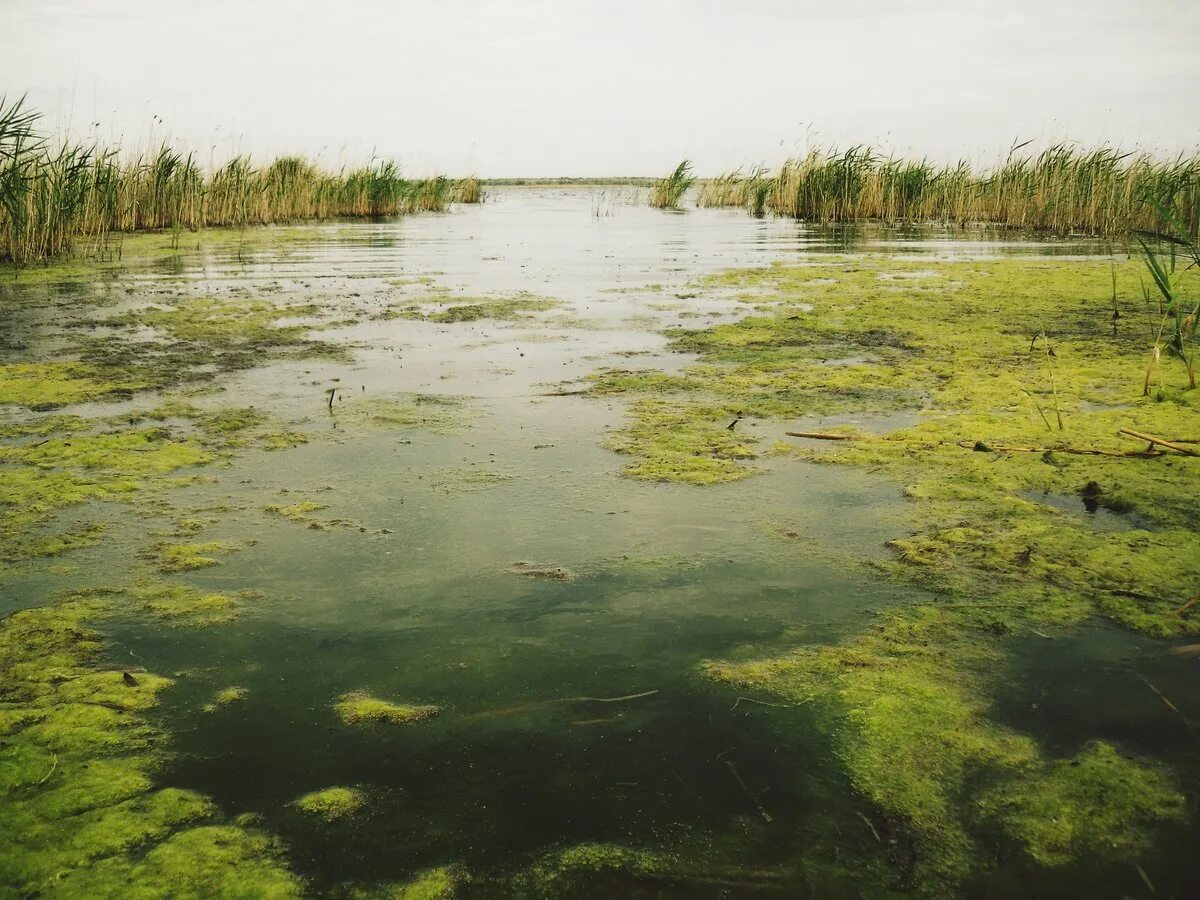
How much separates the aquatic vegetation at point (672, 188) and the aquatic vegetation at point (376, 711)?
68.7ft

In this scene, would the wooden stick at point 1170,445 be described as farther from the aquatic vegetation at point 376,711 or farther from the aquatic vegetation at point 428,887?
the aquatic vegetation at point 428,887

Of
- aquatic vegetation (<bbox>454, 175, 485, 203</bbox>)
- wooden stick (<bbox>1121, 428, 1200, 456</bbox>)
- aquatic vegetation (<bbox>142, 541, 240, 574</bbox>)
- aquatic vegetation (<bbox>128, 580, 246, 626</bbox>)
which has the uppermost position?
aquatic vegetation (<bbox>454, 175, 485, 203</bbox>)

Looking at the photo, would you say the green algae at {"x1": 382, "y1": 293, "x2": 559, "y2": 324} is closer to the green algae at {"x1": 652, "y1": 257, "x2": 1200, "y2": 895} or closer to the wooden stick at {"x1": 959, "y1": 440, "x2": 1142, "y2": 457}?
the green algae at {"x1": 652, "y1": 257, "x2": 1200, "y2": 895}

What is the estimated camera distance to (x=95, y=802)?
1.56m

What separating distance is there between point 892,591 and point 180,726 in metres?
1.72

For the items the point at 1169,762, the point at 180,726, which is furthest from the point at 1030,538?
the point at 180,726

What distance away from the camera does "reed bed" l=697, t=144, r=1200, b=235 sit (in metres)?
13.8

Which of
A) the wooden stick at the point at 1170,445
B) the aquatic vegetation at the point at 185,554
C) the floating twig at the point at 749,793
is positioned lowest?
the floating twig at the point at 749,793

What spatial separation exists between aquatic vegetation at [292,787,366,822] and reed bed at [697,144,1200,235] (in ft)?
44.4

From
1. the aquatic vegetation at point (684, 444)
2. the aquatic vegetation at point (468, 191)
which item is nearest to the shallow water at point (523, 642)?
the aquatic vegetation at point (684, 444)

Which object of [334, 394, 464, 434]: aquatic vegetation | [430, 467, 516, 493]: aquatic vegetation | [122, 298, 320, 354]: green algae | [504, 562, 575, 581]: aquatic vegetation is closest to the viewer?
[504, 562, 575, 581]: aquatic vegetation

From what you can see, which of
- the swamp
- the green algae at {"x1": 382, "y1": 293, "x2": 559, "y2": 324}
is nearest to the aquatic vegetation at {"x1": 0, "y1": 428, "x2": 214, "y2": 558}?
the swamp

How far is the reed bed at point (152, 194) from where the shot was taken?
895cm

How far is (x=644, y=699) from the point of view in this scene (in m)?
1.85
